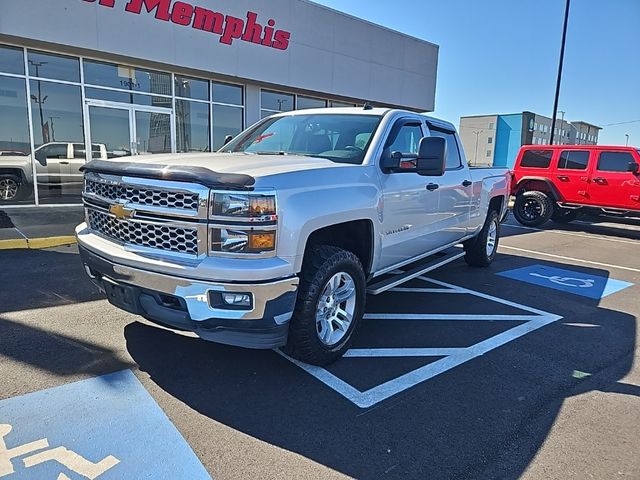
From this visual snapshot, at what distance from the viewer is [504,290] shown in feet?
19.6

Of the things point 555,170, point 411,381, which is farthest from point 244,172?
point 555,170

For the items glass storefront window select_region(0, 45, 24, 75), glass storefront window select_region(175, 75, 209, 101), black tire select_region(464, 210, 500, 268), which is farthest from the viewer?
glass storefront window select_region(175, 75, 209, 101)

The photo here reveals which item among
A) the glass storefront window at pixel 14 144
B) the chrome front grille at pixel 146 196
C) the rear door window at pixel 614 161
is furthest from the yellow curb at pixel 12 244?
the rear door window at pixel 614 161

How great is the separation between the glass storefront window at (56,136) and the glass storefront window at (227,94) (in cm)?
390

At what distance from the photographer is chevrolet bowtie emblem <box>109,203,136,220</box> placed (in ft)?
10.4

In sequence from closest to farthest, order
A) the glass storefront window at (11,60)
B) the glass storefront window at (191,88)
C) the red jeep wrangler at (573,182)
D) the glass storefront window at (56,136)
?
the glass storefront window at (11,60)
the glass storefront window at (56,136)
the red jeep wrangler at (573,182)
the glass storefront window at (191,88)

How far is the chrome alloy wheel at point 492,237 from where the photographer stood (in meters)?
7.13

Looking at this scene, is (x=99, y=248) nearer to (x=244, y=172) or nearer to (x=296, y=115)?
(x=244, y=172)

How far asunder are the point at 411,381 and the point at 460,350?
2.68 ft

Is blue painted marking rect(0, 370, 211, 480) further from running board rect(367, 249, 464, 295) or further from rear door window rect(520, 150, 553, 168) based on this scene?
rear door window rect(520, 150, 553, 168)

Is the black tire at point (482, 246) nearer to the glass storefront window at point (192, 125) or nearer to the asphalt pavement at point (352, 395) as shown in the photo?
the asphalt pavement at point (352, 395)

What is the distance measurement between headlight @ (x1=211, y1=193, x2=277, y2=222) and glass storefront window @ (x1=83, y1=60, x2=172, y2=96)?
35.5 feet

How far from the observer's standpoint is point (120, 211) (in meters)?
3.23

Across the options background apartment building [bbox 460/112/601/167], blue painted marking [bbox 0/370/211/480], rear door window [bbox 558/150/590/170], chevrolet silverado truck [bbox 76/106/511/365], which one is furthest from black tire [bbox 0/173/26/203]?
background apartment building [bbox 460/112/601/167]
